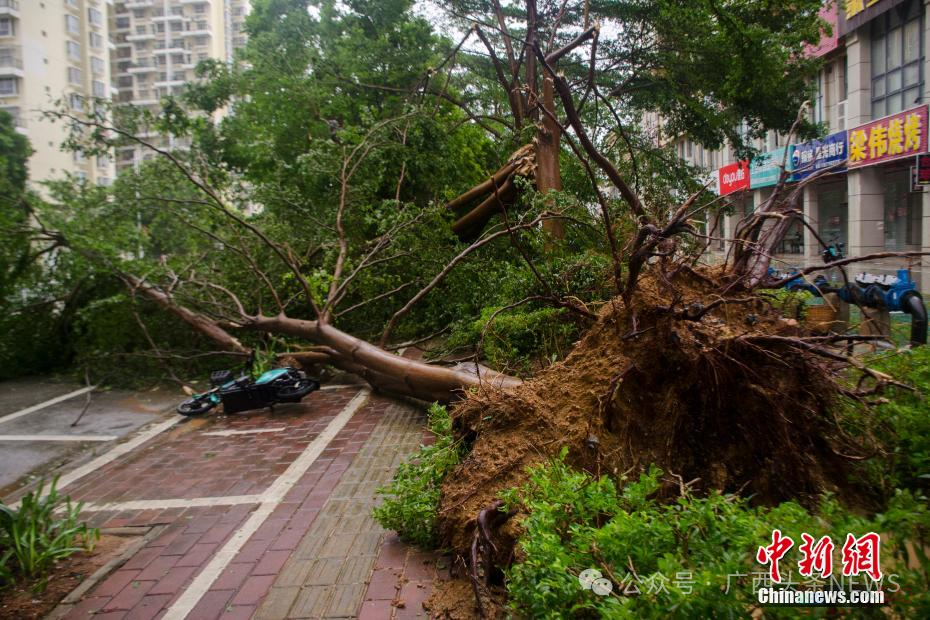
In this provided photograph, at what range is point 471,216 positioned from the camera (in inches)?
421

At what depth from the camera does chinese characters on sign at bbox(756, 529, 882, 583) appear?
2.00 meters

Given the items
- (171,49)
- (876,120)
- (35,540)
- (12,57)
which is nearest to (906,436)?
(35,540)

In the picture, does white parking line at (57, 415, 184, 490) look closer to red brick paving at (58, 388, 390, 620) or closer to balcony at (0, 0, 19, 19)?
red brick paving at (58, 388, 390, 620)

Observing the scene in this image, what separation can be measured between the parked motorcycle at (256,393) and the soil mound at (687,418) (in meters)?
4.21

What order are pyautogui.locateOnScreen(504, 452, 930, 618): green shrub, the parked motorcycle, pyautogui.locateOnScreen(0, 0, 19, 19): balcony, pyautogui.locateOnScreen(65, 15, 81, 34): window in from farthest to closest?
pyautogui.locateOnScreen(65, 15, 81, 34): window < pyautogui.locateOnScreen(0, 0, 19, 19): balcony < the parked motorcycle < pyautogui.locateOnScreen(504, 452, 930, 618): green shrub

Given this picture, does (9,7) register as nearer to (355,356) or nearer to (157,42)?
(355,356)

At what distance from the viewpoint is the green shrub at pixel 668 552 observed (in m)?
1.95

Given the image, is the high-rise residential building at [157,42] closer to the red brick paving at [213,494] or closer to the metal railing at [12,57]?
the metal railing at [12,57]

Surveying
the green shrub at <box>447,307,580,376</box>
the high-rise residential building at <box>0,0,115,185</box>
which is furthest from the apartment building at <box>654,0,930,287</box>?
the high-rise residential building at <box>0,0,115,185</box>

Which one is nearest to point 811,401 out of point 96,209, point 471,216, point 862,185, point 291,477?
point 291,477

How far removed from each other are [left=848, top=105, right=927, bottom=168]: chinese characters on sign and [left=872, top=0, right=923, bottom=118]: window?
24.9 inches

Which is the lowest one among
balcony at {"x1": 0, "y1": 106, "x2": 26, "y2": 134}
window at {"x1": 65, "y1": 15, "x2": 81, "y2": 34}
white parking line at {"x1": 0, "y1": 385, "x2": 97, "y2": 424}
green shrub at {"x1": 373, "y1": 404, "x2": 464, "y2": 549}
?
white parking line at {"x1": 0, "y1": 385, "x2": 97, "y2": 424}

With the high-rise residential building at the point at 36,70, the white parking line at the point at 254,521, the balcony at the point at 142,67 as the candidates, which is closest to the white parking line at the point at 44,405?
the white parking line at the point at 254,521

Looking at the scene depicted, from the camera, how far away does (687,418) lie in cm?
371
